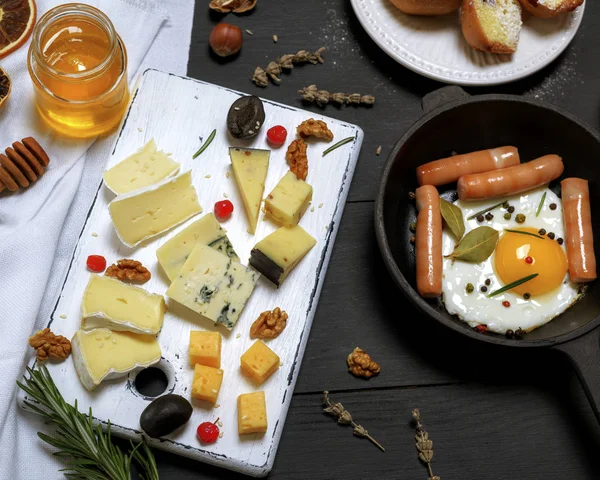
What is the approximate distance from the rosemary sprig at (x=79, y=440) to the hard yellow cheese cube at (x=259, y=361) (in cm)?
35

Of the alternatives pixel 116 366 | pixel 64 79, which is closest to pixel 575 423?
pixel 116 366

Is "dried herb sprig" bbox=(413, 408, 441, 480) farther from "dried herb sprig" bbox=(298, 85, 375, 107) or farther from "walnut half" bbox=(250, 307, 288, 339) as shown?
"dried herb sprig" bbox=(298, 85, 375, 107)

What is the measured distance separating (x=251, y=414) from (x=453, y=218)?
84 cm

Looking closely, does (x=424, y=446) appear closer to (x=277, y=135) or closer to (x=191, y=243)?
(x=191, y=243)

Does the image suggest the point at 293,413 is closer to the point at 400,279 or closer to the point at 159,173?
the point at 400,279

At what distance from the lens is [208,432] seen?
214cm

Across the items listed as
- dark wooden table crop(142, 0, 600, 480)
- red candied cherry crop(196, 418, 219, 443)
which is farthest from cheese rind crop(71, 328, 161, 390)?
dark wooden table crop(142, 0, 600, 480)

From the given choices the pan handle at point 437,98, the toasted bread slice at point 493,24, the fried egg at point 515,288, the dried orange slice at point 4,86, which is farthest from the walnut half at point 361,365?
the dried orange slice at point 4,86

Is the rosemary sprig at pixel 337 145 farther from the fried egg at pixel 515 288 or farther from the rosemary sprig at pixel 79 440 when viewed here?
the rosemary sprig at pixel 79 440

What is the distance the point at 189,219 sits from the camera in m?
2.31

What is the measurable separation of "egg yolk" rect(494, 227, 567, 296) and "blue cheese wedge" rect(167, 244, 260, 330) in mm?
750

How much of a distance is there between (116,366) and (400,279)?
0.82 m

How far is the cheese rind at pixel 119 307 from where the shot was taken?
215cm

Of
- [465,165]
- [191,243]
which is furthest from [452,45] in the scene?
[191,243]
